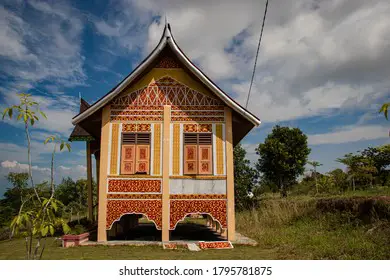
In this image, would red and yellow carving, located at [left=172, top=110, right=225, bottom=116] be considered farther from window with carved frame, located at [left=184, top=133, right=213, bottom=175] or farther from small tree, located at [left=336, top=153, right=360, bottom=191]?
small tree, located at [left=336, top=153, right=360, bottom=191]

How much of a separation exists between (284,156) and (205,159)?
15355 millimetres

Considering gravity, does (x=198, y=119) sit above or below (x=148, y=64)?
below

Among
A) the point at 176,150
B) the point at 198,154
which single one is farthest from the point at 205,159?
the point at 176,150

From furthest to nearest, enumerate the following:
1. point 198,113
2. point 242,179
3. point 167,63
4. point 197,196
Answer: point 242,179
point 167,63
point 198,113
point 197,196

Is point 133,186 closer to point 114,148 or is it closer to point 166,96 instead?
point 114,148

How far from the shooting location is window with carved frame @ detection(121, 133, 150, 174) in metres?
8.27

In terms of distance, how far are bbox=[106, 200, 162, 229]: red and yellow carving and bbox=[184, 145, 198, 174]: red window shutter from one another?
1142 mm

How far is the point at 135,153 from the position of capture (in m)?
8.38

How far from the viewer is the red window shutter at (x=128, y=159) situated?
826 cm

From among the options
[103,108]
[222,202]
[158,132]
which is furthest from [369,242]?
[103,108]

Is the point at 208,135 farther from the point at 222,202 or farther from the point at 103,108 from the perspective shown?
the point at 103,108

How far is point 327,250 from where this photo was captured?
6301 millimetres

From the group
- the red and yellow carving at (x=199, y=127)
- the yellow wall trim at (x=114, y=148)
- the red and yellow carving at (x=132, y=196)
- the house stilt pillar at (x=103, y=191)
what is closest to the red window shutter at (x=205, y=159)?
the red and yellow carving at (x=199, y=127)

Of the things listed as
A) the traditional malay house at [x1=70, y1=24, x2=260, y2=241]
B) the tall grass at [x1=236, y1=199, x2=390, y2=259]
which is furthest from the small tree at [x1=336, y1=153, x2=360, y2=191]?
the traditional malay house at [x1=70, y1=24, x2=260, y2=241]
